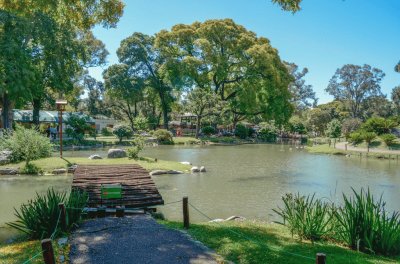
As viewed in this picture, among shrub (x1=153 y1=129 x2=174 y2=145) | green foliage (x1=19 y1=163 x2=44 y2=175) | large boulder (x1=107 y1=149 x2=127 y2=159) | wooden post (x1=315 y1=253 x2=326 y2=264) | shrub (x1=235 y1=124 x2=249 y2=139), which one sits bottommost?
green foliage (x1=19 y1=163 x2=44 y2=175)

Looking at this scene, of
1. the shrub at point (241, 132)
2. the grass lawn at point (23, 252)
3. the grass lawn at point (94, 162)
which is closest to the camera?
the grass lawn at point (23, 252)

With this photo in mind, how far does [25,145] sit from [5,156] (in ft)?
4.45

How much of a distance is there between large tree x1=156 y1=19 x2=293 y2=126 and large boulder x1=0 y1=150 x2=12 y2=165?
28873mm

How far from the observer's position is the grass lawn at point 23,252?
5766mm

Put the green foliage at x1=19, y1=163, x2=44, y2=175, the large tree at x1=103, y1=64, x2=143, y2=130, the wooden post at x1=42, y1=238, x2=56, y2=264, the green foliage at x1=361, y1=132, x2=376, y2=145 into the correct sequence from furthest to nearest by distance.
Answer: the large tree at x1=103, y1=64, x2=143, y2=130
the green foliage at x1=361, y1=132, x2=376, y2=145
the green foliage at x1=19, y1=163, x2=44, y2=175
the wooden post at x1=42, y1=238, x2=56, y2=264

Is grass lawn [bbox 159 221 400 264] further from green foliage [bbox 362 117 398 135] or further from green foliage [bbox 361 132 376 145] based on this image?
green foliage [bbox 362 117 398 135]

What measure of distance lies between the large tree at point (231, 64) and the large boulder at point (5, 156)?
28873 millimetres

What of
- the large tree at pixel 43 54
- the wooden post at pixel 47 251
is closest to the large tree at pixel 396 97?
the large tree at pixel 43 54

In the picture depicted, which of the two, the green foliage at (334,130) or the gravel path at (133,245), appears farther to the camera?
the green foliage at (334,130)

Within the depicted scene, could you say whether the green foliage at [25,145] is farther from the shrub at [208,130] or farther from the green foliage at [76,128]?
the shrub at [208,130]

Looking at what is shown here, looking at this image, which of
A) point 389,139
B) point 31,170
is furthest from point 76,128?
point 389,139

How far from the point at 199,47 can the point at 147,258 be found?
41619mm

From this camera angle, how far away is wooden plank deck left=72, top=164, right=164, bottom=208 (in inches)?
378

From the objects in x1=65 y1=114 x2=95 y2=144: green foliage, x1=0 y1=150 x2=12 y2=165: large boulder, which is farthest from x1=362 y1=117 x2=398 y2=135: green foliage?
x1=0 y1=150 x2=12 y2=165: large boulder
